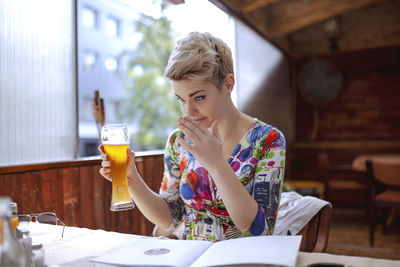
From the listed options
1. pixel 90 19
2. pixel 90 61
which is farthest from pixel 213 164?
pixel 90 19

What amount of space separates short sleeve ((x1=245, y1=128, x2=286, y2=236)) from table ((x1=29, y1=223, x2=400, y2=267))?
1.02 ft

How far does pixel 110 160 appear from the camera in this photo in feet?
4.27

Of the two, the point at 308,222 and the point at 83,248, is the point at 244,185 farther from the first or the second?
the point at 83,248

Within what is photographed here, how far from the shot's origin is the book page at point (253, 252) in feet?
2.56

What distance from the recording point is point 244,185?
1410mm

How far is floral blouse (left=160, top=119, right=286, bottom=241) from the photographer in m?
1.30

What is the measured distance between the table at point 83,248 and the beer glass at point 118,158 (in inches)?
5.3

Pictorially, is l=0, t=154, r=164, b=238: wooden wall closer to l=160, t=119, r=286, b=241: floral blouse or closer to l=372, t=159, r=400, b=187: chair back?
l=160, t=119, r=286, b=241: floral blouse

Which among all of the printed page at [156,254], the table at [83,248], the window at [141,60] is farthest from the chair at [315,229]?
the window at [141,60]

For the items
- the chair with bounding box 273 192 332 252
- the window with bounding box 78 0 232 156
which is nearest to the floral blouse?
the chair with bounding box 273 192 332 252

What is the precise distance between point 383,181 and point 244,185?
11.0ft

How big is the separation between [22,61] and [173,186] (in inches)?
37.5

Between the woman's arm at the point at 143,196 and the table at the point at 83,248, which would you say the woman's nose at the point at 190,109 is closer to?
the woman's arm at the point at 143,196

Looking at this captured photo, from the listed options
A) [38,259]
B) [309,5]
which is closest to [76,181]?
[38,259]
